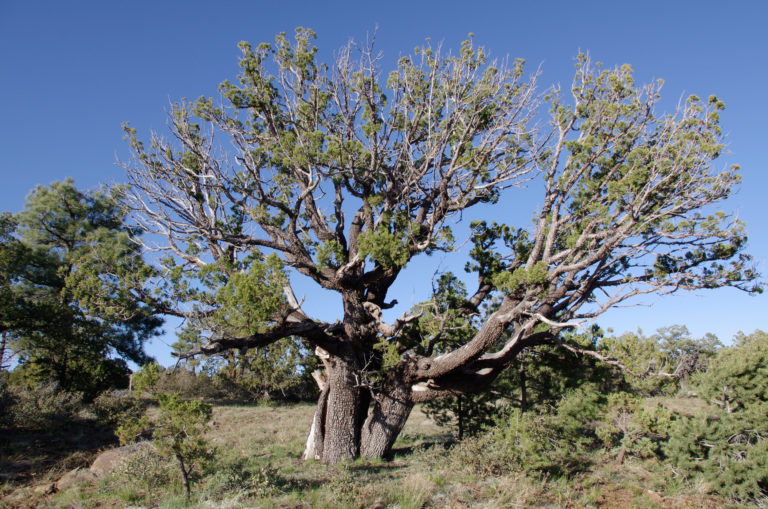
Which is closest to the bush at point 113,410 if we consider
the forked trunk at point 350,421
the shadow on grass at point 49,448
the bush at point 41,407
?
the shadow on grass at point 49,448

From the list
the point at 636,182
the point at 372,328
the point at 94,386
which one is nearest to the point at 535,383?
the point at 372,328

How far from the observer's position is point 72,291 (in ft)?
32.8

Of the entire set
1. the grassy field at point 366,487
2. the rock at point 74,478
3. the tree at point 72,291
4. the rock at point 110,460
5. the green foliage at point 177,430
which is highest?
the tree at point 72,291

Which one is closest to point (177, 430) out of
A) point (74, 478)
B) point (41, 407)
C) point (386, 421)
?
point (74, 478)

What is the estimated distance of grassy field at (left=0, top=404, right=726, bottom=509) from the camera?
7598 mm

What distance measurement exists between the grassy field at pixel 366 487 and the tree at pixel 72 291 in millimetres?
3508

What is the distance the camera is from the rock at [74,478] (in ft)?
30.7

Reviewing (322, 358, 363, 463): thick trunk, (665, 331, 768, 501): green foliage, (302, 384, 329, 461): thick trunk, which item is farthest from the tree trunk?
(665, 331, 768, 501): green foliage

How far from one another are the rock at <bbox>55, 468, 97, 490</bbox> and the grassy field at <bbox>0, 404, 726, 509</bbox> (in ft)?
0.80

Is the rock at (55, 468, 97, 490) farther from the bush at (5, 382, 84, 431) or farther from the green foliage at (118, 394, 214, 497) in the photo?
the bush at (5, 382, 84, 431)

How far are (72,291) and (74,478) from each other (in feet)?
13.1

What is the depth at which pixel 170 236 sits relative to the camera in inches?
492

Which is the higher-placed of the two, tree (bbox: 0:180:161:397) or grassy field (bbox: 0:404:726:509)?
tree (bbox: 0:180:161:397)

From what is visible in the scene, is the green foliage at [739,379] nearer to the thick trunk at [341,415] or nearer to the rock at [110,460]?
the thick trunk at [341,415]
